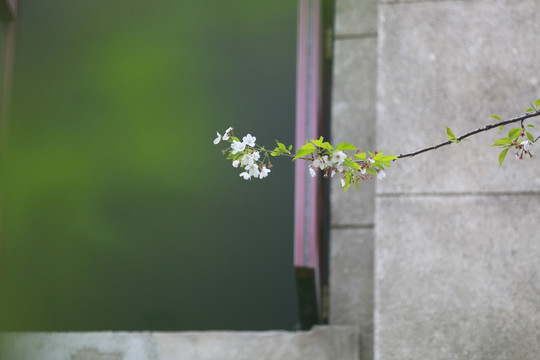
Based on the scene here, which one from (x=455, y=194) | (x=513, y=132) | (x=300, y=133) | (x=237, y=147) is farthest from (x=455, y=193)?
(x=237, y=147)

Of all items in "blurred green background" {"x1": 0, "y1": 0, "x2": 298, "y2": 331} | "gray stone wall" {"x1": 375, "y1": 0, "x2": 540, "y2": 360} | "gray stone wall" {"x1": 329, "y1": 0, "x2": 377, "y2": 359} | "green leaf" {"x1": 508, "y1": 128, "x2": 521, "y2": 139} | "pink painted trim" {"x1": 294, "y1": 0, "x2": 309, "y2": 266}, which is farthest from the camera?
"blurred green background" {"x1": 0, "y1": 0, "x2": 298, "y2": 331}

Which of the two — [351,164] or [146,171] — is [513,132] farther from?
[146,171]

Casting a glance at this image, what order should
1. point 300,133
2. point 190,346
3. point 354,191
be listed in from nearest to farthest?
point 190,346
point 300,133
point 354,191

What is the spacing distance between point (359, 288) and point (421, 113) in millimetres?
1141

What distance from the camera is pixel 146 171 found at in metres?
5.58

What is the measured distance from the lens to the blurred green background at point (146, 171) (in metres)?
5.25

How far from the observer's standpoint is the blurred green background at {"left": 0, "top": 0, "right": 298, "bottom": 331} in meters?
5.25

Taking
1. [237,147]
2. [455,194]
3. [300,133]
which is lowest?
[455,194]

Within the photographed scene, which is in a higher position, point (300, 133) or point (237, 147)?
point (300, 133)

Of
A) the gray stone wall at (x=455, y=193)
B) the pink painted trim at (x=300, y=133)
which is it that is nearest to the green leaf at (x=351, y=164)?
the gray stone wall at (x=455, y=193)

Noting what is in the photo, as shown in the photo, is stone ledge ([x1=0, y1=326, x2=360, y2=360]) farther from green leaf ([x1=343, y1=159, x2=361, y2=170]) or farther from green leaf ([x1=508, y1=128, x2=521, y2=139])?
green leaf ([x1=508, y1=128, x2=521, y2=139])

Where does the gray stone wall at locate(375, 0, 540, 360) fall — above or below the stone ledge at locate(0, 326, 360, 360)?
above

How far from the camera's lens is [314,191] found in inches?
172

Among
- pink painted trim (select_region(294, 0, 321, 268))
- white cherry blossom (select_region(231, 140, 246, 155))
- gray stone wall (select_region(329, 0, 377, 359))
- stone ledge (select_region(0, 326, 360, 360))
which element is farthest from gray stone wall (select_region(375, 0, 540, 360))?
white cherry blossom (select_region(231, 140, 246, 155))
